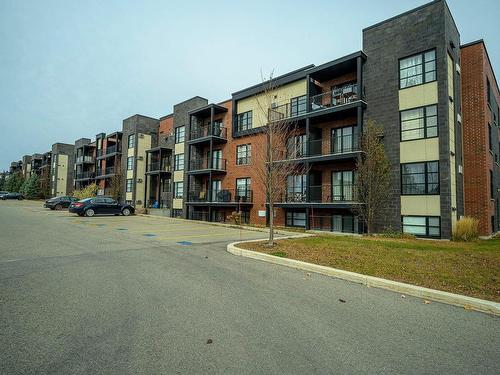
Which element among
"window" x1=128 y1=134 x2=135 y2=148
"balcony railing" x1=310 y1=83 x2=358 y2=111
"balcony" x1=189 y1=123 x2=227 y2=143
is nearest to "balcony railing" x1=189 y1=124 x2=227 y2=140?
"balcony" x1=189 y1=123 x2=227 y2=143

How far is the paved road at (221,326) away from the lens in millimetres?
3244

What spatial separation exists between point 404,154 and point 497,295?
497 inches

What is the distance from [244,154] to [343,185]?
32.0 ft

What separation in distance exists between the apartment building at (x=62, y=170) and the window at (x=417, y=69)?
64878 mm

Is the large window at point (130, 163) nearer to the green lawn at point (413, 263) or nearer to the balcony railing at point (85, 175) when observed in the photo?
the balcony railing at point (85, 175)

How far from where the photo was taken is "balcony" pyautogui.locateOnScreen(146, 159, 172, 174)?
3508cm

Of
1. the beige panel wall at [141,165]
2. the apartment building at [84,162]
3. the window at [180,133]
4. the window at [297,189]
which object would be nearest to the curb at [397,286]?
the window at [297,189]

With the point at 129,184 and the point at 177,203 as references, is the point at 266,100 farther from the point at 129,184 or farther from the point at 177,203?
the point at 129,184

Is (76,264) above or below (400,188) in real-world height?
below

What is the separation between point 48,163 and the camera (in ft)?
223

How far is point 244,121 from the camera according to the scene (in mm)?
26516

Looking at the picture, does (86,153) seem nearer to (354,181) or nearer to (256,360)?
(354,181)

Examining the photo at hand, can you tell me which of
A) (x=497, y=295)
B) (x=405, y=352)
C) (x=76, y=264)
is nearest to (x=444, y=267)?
(x=497, y=295)

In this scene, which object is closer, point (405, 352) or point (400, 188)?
point (405, 352)
